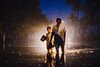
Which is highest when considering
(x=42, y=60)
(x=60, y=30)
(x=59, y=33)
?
(x=60, y=30)

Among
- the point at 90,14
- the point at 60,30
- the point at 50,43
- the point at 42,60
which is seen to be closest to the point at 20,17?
the point at 90,14

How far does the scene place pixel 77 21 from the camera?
104 meters

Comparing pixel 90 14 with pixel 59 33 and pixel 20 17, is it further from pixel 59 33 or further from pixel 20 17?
pixel 59 33

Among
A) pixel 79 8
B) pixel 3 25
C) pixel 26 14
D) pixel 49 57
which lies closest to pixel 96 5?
pixel 26 14

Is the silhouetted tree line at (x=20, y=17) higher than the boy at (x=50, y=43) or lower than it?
higher

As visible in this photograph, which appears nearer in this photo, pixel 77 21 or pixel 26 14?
pixel 26 14

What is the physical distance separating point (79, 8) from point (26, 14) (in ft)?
77.4

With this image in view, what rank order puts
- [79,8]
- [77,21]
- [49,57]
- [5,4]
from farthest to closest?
[77,21] → [79,8] → [5,4] → [49,57]

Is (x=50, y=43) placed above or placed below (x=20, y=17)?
below

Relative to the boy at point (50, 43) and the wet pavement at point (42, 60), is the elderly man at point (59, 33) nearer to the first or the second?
the boy at point (50, 43)

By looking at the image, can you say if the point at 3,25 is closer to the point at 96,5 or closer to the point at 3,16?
the point at 3,16

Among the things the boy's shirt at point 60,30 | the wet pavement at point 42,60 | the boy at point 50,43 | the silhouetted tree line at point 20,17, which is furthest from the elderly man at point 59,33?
the silhouetted tree line at point 20,17

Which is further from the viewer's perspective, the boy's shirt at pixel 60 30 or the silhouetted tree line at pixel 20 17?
the silhouetted tree line at pixel 20 17

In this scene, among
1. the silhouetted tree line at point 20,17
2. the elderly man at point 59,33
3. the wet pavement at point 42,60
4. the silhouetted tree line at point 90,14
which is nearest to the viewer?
the wet pavement at point 42,60
